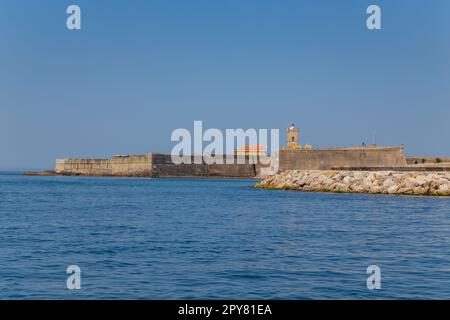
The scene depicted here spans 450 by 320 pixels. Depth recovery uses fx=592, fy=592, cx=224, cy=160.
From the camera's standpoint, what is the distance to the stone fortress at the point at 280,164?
47.8m

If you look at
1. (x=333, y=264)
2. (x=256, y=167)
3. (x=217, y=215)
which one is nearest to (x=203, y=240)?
(x=333, y=264)

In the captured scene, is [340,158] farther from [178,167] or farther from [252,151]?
[252,151]

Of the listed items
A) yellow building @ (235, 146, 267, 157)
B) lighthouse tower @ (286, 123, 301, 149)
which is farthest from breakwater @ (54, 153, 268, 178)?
lighthouse tower @ (286, 123, 301, 149)

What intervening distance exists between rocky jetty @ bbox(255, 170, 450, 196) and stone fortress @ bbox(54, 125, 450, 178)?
2375 mm

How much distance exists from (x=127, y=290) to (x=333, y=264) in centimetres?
443

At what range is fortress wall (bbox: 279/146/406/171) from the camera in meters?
47.9

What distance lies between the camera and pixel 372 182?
38.8 meters

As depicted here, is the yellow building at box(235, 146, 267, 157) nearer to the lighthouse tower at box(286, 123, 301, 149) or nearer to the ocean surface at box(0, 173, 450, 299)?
the lighthouse tower at box(286, 123, 301, 149)

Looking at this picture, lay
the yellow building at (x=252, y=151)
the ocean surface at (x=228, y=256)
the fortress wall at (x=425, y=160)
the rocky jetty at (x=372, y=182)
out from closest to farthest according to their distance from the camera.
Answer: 1. the ocean surface at (x=228, y=256)
2. the rocky jetty at (x=372, y=182)
3. the fortress wall at (x=425, y=160)
4. the yellow building at (x=252, y=151)

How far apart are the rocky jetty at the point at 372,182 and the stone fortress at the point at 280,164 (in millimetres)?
2375

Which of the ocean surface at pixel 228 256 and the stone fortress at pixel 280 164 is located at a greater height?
the stone fortress at pixel 280 164
